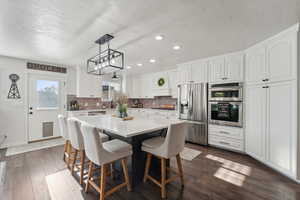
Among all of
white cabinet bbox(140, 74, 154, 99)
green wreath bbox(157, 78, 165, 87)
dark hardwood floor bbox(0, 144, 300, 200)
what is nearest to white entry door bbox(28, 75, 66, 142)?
dark hardwood floor bbox(0, 144, 300, 200)

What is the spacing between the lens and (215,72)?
3604 millimetres

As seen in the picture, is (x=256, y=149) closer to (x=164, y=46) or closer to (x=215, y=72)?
(x=215, y=72)

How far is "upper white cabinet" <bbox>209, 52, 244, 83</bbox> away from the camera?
3.25 meters

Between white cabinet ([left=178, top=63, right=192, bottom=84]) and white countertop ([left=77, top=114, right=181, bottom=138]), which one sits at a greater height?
white cabinet ([left=178, top=63, right=192, bottom=84])

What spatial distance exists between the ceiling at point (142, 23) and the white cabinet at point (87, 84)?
67.4 inches

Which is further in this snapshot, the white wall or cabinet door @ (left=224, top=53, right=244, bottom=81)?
the white wall

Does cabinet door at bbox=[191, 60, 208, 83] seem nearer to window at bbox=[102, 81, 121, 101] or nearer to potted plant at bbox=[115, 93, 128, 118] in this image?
potted plant at bbox=[115, 93, 128, 118]

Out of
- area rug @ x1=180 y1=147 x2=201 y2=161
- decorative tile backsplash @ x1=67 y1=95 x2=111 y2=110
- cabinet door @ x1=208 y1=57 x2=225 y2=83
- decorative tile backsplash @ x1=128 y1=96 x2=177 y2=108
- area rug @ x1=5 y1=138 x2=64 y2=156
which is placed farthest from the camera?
decorative tile backsplash @ x1=128 y1=96 x2=177 y2=108

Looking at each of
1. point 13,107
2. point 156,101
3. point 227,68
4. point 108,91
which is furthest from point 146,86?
point 13,107

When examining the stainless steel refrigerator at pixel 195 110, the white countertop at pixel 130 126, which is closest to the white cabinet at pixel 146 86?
the stainless steel refrigerator at pixel 195 110

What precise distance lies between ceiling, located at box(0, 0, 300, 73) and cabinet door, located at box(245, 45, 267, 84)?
0.88 ft

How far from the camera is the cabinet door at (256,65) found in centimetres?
272

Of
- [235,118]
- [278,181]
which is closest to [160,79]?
[235,118]

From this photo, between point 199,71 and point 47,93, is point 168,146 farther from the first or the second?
point 47,93
